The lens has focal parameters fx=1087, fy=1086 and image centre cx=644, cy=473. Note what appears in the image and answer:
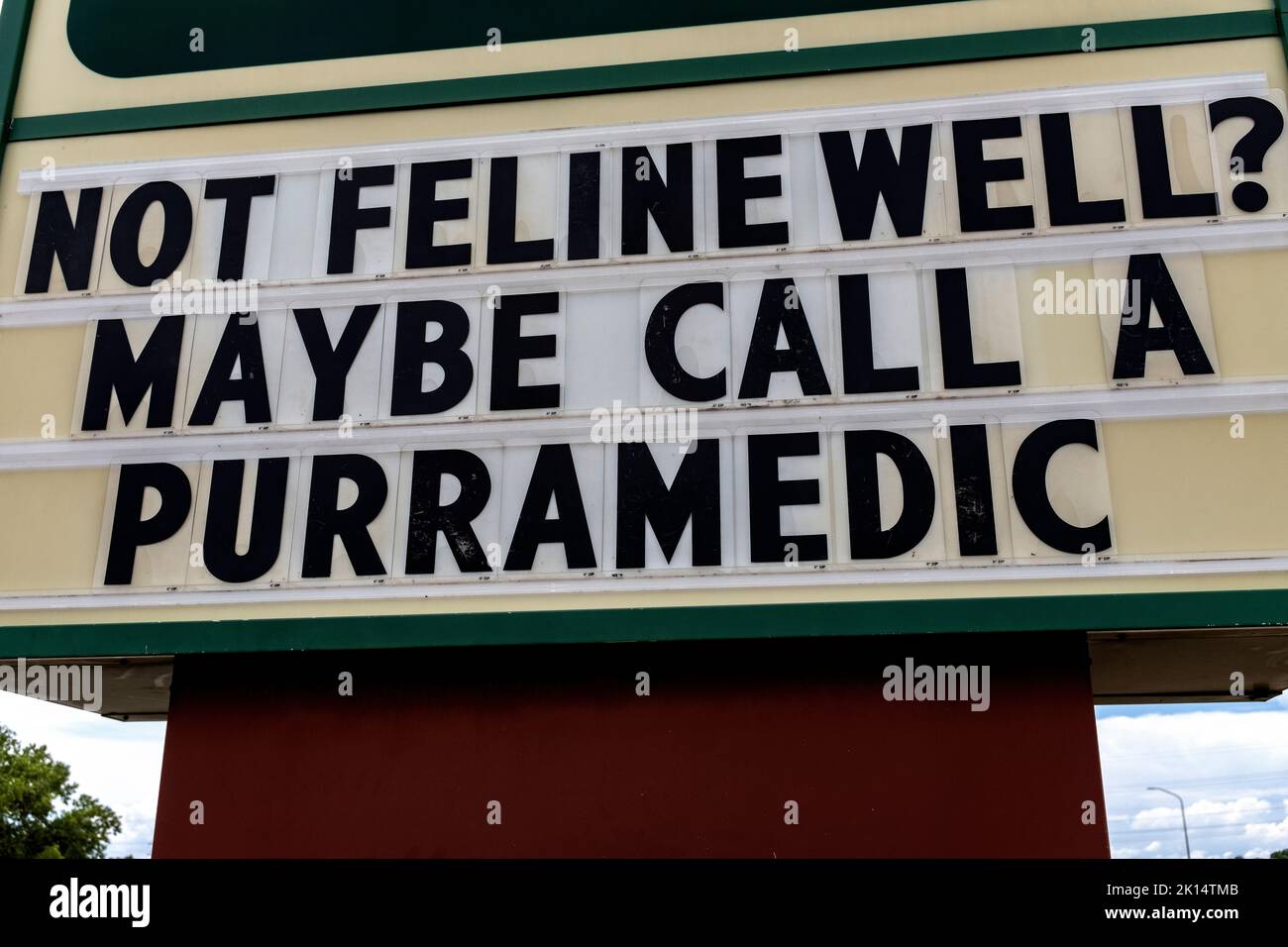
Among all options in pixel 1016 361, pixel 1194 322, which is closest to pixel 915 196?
pixel 1016 361

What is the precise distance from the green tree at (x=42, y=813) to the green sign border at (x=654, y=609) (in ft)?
104

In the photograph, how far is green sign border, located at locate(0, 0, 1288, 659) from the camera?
607cm

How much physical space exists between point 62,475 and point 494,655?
3.09 m

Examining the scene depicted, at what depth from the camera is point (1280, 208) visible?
6621 millimetres

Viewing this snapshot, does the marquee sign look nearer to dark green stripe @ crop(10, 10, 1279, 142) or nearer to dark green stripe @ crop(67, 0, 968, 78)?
dark green stripe @ crop(10, 10, 1279, 142)

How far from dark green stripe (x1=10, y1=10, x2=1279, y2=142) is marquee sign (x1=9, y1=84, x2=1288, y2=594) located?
1.23ft

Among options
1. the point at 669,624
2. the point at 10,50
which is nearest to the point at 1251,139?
the point at 669,624

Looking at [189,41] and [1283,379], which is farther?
[189,41]

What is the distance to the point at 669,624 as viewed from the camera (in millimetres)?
6309

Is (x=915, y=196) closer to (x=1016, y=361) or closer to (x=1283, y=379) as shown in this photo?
(x=1016, y=361)

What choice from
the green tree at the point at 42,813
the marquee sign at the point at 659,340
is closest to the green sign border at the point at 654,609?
the marquee sign at the point at 659,340

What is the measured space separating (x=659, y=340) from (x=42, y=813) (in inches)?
1403

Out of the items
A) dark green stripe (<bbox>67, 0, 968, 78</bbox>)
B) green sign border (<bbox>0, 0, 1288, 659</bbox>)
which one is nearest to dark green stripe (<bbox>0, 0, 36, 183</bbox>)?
green sign border (<bbox>0, 0, 1288, 659</bbox>)
